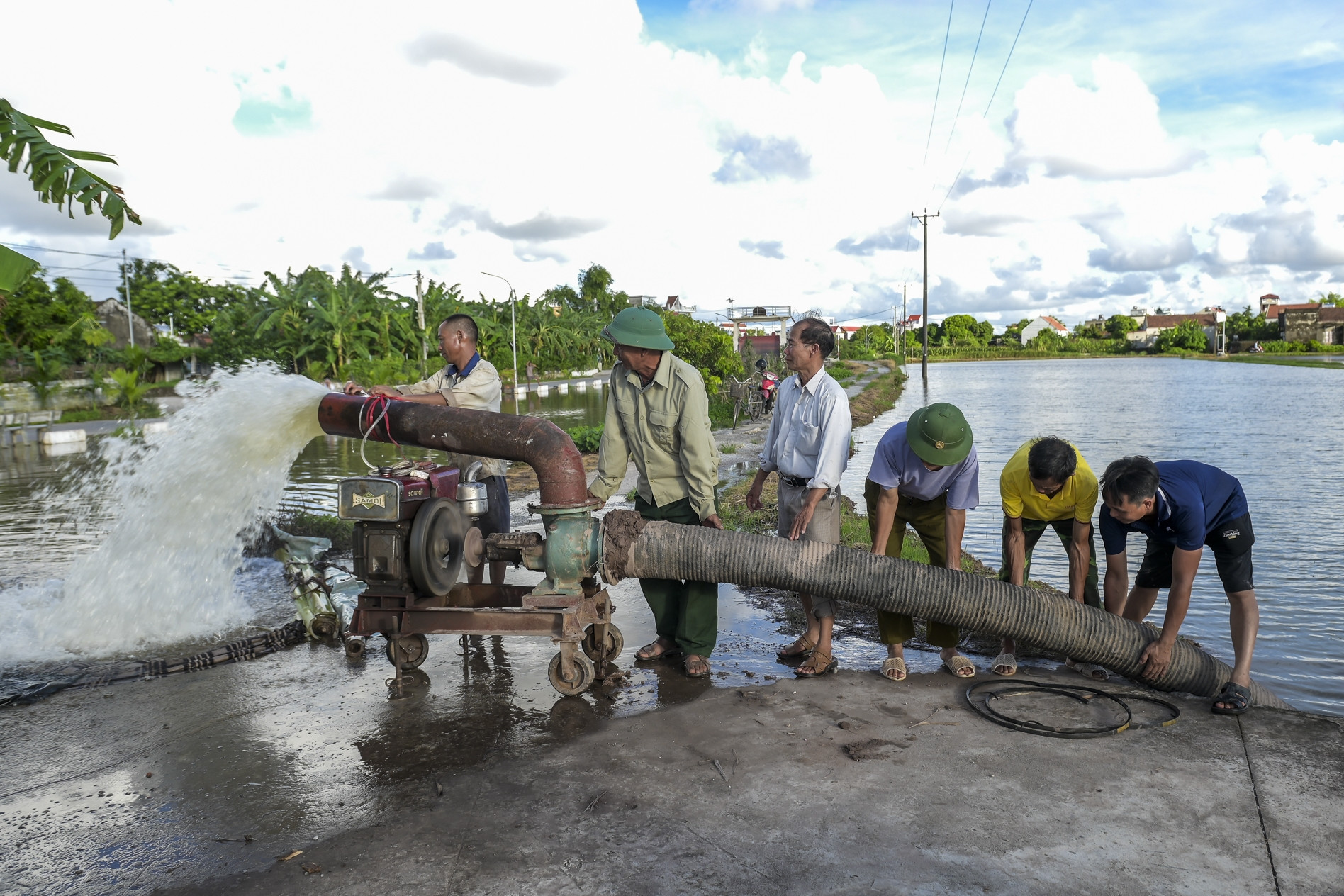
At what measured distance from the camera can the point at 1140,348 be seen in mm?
117812

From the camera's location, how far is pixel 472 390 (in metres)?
5.24

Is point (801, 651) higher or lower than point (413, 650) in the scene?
lower

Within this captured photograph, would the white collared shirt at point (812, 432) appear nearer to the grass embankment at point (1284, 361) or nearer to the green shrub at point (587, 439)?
the green shrub at point (587, 439)

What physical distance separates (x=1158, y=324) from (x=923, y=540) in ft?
479

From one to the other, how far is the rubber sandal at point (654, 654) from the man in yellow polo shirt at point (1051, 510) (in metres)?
1.83

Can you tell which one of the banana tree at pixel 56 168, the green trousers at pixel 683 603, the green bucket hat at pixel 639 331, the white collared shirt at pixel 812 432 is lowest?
the green trousers at pixel 683 603

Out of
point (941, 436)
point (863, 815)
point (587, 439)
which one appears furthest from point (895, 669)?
point (587, 439)

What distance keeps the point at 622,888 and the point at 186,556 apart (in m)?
4.67

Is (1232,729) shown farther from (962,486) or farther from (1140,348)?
(1140,348)

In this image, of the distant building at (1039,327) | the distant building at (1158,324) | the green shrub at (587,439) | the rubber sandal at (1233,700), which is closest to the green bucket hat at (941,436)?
the rubber sandal at (1233,700)

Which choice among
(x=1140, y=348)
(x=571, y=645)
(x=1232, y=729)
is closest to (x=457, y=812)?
(x=571, y=645)

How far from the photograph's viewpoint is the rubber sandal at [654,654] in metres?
5.02

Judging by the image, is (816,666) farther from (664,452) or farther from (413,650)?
(413,650)

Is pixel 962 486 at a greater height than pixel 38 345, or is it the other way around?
pixel 38 345
